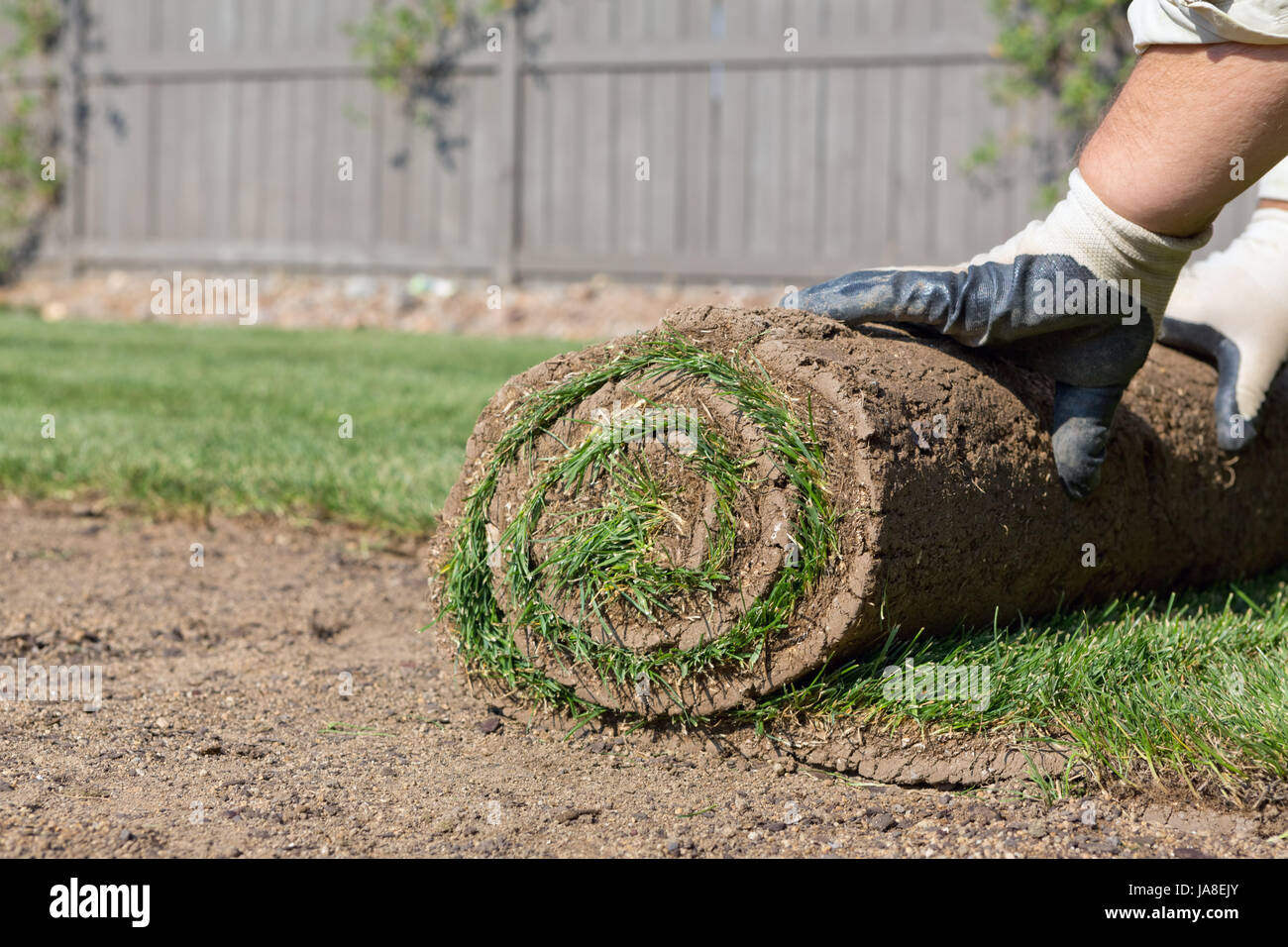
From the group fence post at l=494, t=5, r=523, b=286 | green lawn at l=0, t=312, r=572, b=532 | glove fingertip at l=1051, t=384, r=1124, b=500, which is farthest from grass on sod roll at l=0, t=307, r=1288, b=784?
fence post at l=494, t=5, r=523, b=286

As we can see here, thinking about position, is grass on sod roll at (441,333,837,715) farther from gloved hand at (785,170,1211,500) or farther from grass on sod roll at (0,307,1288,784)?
gloved hand at (785,170,1211,500)

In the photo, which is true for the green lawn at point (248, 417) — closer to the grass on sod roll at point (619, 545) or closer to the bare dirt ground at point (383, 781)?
the grass on sod roll at point (619, 545)

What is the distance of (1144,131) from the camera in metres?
2.12

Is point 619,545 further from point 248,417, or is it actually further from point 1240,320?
point 248,417

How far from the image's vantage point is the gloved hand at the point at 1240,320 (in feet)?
9.33

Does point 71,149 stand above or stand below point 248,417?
above

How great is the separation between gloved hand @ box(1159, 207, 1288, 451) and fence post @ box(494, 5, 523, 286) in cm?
700

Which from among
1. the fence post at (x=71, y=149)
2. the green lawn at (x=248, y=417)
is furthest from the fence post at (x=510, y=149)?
the fence post at (x=71, y=149)

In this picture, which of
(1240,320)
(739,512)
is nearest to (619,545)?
(739,512)

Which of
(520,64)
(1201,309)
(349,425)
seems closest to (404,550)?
(349,425)

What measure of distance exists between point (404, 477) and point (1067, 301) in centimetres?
228

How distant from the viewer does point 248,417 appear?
5.07 m

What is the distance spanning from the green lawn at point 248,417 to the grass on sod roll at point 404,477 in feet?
0.03
